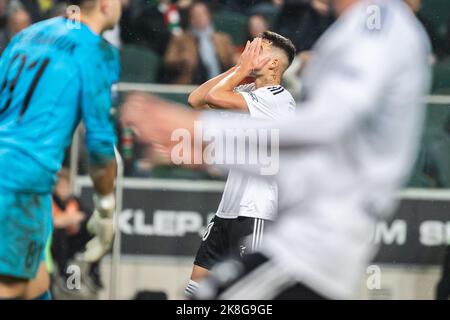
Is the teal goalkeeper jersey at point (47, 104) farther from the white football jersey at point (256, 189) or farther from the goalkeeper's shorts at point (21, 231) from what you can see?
the white football jersey at point (256, 189)

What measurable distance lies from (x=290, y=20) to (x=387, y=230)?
1.44 metres

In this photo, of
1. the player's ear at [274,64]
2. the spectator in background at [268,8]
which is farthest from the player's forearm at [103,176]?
the spectator in background at [268,8]

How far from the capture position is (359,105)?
2398 mm

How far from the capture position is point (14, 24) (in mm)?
6719

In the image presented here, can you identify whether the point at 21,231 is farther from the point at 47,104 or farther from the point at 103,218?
the point at 47,104

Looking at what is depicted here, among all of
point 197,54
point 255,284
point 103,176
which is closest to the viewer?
point 255,284

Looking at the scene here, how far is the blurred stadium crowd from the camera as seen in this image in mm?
6395

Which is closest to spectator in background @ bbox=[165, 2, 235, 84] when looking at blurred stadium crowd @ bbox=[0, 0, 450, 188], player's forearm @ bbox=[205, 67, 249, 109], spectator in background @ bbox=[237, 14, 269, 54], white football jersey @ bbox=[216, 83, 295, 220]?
blurred stadium crowd @ bbox=[0, 0, 450, 188]

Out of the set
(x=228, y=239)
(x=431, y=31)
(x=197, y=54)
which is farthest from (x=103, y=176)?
(x=431, y=31)

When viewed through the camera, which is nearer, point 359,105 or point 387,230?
point 359,105

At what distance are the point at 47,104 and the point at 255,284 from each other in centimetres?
172

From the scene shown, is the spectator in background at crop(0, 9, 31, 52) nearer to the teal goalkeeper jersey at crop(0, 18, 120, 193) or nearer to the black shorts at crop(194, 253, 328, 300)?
the teal goalkeeper jersey at crop(0, 18, 120, 193)
